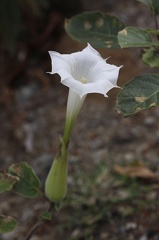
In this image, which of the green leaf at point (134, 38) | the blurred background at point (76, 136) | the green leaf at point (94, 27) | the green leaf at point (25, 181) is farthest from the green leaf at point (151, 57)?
the blurred background at point (76, 136)

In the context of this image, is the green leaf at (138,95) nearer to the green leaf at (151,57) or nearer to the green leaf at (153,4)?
the green leaf at (151,57)

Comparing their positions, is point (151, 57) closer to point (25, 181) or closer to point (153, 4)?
point (153, 4)

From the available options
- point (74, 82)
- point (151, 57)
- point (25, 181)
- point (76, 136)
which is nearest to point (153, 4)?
point (151, 57)

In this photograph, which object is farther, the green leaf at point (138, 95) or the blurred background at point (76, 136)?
the blurred background at point (76, 136)

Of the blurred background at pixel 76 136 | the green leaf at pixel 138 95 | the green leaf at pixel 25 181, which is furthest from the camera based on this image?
the blurred background at pixel 76 136

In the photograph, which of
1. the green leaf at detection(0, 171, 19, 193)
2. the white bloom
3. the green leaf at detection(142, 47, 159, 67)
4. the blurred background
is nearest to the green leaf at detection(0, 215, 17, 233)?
the green leaf at detection(0, 171, 19, 193)

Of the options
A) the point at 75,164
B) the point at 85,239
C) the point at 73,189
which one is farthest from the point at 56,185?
the point at 75,164

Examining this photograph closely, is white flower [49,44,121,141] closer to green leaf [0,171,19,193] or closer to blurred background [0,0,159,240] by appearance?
green leaf [0,171,19,193]
